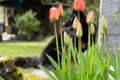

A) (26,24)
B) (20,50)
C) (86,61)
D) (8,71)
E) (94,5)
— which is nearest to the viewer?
(86,61)

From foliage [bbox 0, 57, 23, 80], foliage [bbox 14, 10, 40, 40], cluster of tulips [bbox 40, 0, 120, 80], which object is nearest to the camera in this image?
cluster of tulips [bbox 40, 0, 120, 80]

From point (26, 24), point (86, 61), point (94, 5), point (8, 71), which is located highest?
point (86, 61)

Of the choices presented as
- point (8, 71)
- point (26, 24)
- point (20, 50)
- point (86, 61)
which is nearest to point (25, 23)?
point (26, 24)

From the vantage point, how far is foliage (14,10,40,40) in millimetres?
20078

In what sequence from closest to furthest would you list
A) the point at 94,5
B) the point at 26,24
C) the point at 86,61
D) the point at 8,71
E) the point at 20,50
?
1. the point at 86,61
2. the point at 8,71
3. the point at 94,5
4. the point at 20,50
5. the point at 26,24

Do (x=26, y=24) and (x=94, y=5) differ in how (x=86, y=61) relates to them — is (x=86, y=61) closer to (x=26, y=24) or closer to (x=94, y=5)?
(x=94, y=5)

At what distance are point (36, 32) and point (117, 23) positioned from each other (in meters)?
15.1

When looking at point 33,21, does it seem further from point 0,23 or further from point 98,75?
point 98,75

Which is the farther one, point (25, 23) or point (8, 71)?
point (25, 23)

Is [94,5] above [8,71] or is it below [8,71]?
below

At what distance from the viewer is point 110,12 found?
20.3ft

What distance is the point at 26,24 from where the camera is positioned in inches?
794

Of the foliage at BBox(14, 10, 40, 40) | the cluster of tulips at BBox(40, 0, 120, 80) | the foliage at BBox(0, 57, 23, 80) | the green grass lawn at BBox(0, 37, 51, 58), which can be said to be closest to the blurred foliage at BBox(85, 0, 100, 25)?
the green grass lawn at BBox(0, 37, 51, 58)

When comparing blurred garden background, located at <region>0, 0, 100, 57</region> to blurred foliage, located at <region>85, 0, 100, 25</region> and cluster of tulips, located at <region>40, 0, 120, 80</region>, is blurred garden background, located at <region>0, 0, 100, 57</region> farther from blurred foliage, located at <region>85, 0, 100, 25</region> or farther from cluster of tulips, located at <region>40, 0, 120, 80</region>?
cluster of tulips, located at <region>40, 0, 120, 80</region>
